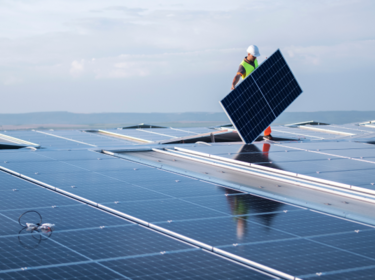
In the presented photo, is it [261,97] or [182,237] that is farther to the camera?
[261,97]

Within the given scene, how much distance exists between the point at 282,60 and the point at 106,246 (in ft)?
49.0

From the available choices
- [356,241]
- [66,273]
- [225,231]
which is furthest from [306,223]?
[66,273]

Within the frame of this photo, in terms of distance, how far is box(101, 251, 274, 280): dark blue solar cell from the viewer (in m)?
6.44

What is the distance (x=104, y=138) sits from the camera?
22.5 meters

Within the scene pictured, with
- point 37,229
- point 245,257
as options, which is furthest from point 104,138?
point 245,257

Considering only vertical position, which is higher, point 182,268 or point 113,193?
point 113,193

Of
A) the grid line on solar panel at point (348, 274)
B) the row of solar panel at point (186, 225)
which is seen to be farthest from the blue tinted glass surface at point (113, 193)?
the grid line on solar panel at point (348, 274)

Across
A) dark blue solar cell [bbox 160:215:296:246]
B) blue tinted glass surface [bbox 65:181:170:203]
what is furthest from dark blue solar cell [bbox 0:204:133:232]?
dark blue solar cell [bbox 160:215:296:246]

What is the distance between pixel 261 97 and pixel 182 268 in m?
13.6

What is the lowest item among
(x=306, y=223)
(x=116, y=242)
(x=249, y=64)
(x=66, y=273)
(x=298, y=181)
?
(x=66, y=273)

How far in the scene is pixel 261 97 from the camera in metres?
19.7

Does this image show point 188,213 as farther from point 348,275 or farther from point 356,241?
point 348,275

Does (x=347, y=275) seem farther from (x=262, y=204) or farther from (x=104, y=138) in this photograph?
(x=104, y=138)

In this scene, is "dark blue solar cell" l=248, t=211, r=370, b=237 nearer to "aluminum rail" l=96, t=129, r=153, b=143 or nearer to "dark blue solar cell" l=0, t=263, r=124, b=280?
"dark blue solar cell" l=0, t=263, r=124, b=280
